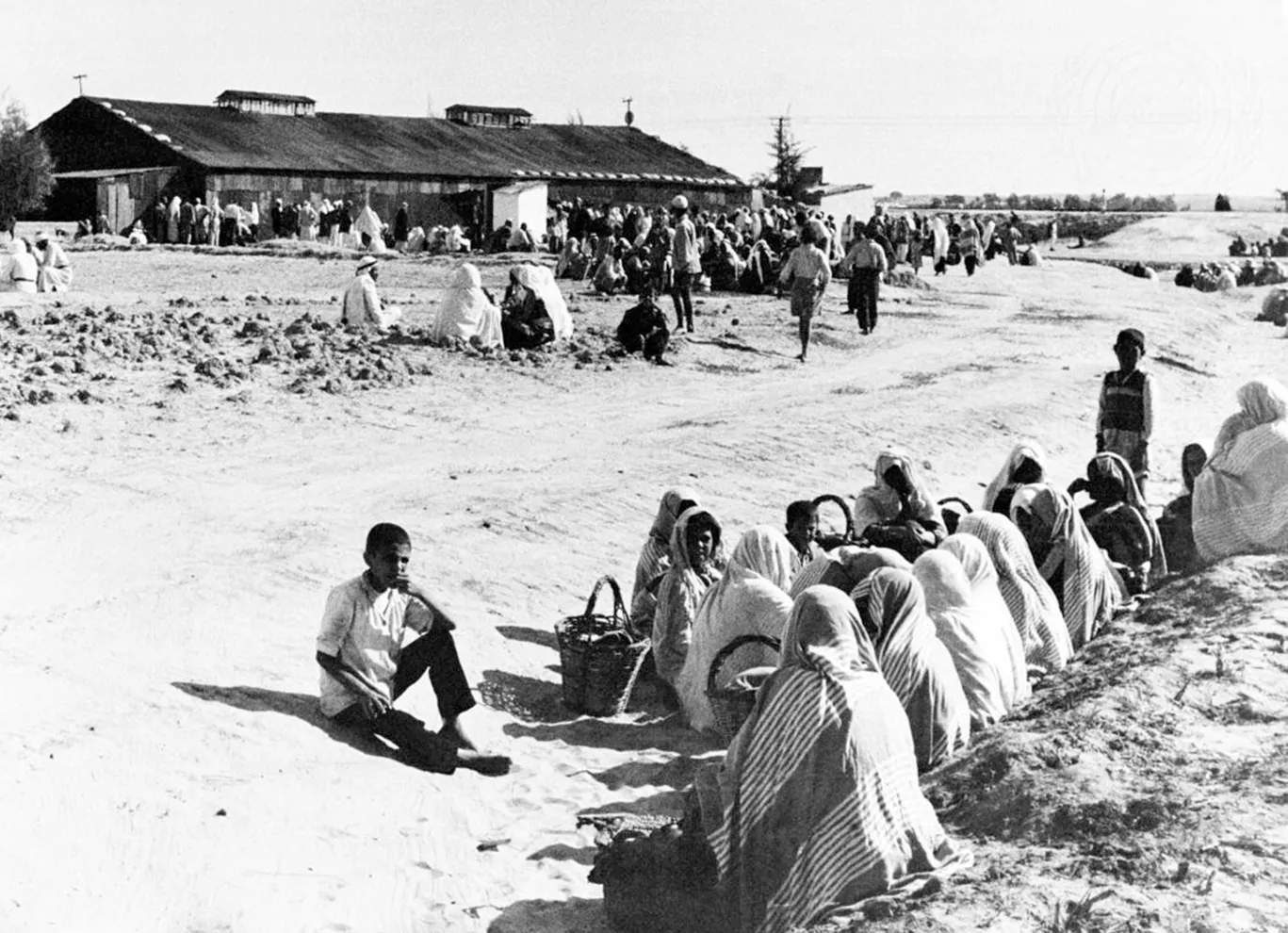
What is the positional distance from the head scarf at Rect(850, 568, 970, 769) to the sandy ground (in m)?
0.16

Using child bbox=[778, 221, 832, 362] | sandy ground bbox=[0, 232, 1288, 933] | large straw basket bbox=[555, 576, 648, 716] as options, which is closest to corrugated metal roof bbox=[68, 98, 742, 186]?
sandy ground bbox=[0, 232, 1288, 933]

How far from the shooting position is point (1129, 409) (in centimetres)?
1109

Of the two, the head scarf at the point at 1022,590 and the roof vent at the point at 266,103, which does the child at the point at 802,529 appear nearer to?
the head scarf at the point at 1022,590

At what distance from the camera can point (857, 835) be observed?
5.06 m

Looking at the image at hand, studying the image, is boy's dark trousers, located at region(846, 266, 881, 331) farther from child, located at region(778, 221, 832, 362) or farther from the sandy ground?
the sandy ground

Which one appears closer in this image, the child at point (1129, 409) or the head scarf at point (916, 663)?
the head scarf at point (916, 663)

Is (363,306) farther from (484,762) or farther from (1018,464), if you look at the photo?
(484,762)

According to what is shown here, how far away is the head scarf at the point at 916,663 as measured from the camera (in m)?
6.14

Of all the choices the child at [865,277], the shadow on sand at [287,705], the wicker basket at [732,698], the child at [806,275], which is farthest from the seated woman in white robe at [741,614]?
the child at [865,277]

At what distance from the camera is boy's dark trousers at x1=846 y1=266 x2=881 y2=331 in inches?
838

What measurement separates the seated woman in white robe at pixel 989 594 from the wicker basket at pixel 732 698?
1.07m

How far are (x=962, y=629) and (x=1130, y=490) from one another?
130 inches

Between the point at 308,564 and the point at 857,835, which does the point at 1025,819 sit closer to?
the point at 857,835

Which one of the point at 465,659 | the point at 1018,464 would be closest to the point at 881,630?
the point at 465,659
